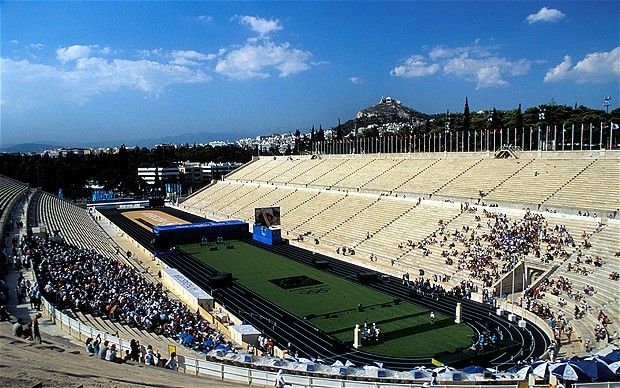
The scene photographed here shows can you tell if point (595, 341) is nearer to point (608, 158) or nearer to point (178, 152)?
point (608, 158)

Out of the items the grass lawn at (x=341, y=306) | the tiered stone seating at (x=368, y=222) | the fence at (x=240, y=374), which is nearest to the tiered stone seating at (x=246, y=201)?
the tiered stone seating at (x=368, y=222)

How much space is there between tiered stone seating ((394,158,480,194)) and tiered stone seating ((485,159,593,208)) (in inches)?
249

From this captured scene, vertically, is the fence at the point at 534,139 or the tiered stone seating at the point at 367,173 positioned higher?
the fence at the point at 534,139

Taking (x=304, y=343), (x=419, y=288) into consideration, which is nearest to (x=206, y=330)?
(x=304, y=343)

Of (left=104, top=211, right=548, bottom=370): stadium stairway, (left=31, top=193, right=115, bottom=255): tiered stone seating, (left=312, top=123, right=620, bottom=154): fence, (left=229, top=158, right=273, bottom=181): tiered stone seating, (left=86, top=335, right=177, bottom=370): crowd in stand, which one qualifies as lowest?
(left=104, top=211, right=548, bottom=370): stadium stairway

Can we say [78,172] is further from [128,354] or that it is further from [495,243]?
[128,354]

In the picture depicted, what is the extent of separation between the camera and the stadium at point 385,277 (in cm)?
1808

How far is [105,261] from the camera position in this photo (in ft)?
100

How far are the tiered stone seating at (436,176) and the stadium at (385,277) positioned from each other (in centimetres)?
23

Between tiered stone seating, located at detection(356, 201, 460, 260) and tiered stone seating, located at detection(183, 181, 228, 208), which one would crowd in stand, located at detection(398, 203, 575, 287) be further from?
tiered stone seating, located at detection(183, 181, 228, 208)

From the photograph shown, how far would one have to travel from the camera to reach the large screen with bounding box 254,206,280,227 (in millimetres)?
44906

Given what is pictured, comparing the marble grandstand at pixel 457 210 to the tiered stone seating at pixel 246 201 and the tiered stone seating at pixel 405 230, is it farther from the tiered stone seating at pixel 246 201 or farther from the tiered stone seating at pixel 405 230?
the tiered stone seating at pixel 246 201

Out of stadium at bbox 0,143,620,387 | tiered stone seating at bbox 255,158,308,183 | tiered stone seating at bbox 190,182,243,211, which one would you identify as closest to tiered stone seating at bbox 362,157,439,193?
stadium at bbox 0,143,620,387

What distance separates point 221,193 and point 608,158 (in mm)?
50391
